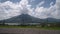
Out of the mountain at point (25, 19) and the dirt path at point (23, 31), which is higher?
the mountain at point (25, 19)

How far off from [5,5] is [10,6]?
191mm

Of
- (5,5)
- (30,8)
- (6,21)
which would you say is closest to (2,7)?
(5,5)

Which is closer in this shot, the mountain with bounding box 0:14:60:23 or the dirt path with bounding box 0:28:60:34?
the dirt path with bounding box 0:28:60:34

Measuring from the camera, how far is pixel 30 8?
257 inches

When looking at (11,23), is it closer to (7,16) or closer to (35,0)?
(7,16)

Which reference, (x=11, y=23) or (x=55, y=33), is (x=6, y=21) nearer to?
(x=11, y=23)

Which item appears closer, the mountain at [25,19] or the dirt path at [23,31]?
the dirt path at [23,31]

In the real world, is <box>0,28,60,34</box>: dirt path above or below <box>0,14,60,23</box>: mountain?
below

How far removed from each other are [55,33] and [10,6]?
1.93 meters

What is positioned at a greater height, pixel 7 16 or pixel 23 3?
pixel 23 3

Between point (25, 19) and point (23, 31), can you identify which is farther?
point (25, 19)

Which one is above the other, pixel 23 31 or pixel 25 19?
pixel 25 19

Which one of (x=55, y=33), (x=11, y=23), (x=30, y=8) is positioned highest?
(x=30, y=8)

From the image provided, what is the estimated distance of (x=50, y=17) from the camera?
21.3 ft
